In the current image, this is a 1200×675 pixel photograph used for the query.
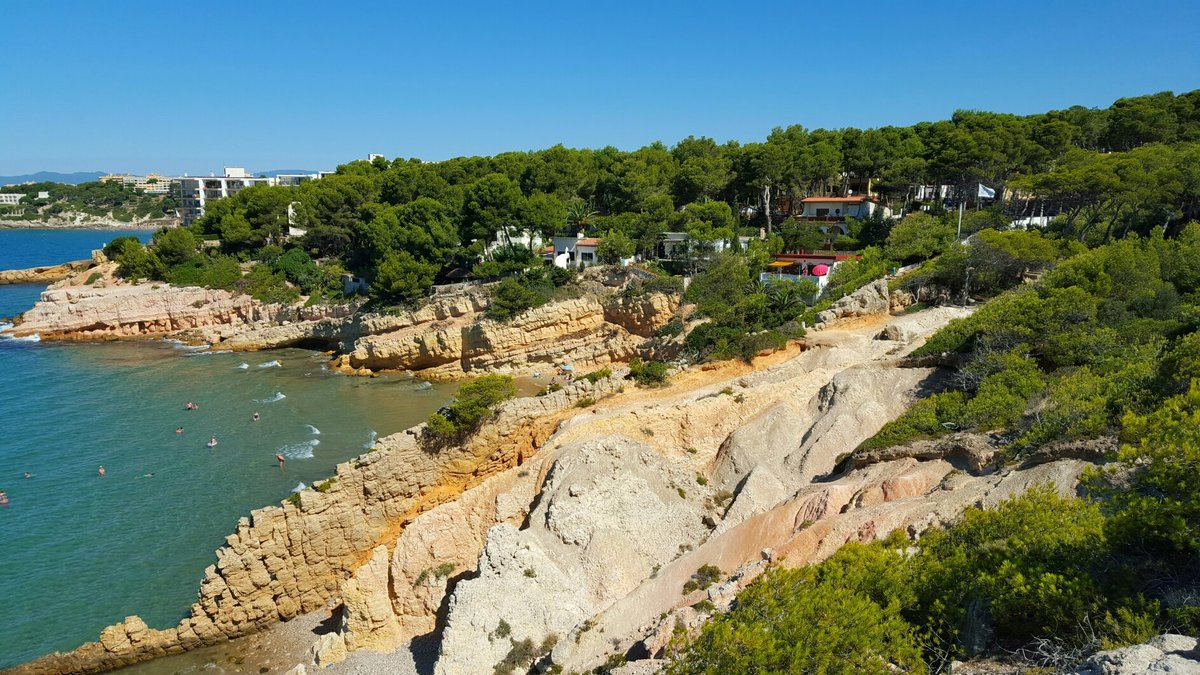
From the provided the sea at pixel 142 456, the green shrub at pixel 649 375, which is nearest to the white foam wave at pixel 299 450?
the sea at pixel 142 456

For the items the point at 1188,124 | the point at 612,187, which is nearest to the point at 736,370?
the point at 612,187

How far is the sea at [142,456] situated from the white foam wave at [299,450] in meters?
0.09

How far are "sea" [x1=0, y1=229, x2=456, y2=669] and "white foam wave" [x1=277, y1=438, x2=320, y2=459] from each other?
0.09 metres

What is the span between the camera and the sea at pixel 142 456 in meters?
20.7

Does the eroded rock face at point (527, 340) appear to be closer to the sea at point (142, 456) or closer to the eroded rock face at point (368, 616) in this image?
the sea at point (142, 456)

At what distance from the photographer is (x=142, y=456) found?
30266 millimetres

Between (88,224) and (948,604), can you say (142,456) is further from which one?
(88,224)

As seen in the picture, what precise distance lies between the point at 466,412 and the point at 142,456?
17.9 m

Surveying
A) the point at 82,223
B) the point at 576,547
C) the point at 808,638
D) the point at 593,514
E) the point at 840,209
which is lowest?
the point at 576,547

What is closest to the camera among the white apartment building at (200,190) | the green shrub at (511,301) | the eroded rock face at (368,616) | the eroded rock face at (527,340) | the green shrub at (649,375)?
the eroded rock face at (368,616)

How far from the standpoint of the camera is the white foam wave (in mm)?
30447

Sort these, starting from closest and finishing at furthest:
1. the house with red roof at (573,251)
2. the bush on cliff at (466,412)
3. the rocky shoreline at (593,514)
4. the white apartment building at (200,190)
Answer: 1. the rocky shoreline at (593,514)
2. the bush on cliff at (466,412)
3. the house with red roof at (573,251)
4. the white apartment building at (200,190)

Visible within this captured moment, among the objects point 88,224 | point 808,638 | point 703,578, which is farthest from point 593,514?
point 88,224

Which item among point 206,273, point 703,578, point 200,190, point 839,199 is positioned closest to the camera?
point 703,578
